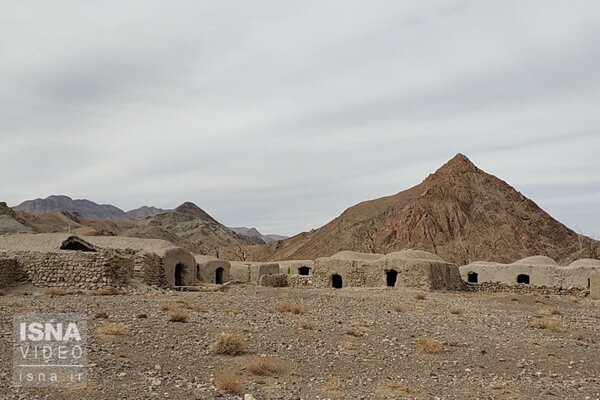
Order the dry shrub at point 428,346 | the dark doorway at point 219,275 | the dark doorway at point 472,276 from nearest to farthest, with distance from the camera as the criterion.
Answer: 1. the dry shrub at point 428,346
2. the dark doorway at point 472,276
3. the dark doorway at point 219,275

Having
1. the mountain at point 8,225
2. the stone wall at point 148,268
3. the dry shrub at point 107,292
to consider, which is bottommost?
the dry shrub at point 107,292

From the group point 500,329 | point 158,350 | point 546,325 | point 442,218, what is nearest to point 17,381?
point 158,350

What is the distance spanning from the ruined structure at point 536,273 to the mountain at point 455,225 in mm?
31234

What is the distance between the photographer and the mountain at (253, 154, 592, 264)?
68438mm

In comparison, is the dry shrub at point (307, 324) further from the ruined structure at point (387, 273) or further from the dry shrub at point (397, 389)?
the ruined structure at point (387, 273)

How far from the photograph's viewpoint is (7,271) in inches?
778

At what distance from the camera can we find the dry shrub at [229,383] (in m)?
7.43

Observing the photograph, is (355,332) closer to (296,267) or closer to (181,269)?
(181,269)

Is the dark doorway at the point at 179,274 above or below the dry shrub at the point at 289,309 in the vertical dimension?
above

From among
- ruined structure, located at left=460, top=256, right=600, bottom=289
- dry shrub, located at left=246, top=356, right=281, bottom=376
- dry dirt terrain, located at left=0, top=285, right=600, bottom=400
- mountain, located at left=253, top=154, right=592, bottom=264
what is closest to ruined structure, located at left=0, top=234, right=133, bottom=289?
dry dirt terrain, located at left=0, top=285, right=600, bottom=400

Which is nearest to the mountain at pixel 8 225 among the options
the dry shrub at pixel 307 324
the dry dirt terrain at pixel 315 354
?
the dry dirt terrain at pixel 315 354

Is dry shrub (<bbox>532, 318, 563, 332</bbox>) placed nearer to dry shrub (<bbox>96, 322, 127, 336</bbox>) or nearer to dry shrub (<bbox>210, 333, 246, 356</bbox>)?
dry shrub (<bbox>210, 333, 246, 356</bbox>)

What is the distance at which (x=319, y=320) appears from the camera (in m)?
13.0

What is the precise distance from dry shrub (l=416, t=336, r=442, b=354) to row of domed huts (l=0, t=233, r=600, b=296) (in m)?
13.2
